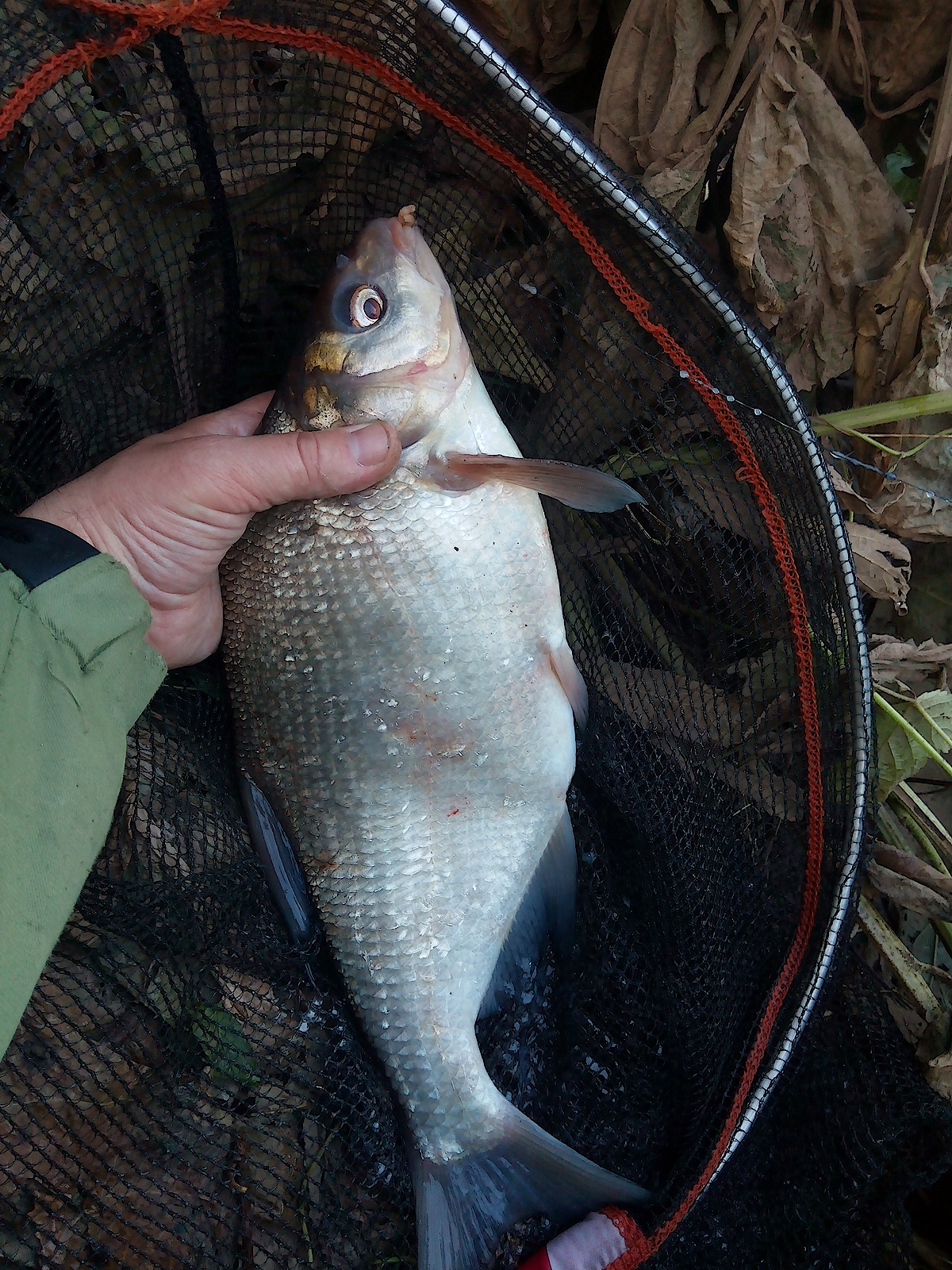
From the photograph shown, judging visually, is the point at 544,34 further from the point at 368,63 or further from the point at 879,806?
the point at 879,806

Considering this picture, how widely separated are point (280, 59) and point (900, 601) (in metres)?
1.41

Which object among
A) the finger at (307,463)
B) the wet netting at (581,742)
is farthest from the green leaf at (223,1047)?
the finger at (307,463)

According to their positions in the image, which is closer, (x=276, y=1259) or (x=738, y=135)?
(x=276, y=1259)

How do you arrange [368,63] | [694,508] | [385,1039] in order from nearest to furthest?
1. [368,63]
2. [385,1039]
3. [694,508]

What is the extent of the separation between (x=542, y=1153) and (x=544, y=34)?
2.02 m

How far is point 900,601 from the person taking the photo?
5.16ft

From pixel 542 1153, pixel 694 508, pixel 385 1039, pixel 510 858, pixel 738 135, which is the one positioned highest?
pixel 738 135

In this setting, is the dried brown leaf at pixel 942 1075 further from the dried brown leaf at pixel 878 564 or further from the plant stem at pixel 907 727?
the dried brown leaf at pixel 878 564

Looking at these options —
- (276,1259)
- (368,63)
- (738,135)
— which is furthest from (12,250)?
(276,1259)

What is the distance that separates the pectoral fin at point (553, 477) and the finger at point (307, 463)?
0.11 m

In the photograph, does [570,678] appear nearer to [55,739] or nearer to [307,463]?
[307,463]

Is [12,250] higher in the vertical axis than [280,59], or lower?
lower

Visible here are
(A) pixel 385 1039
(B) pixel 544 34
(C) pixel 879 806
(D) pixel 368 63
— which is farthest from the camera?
(C) pixel 879 806

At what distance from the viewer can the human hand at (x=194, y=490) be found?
118 cm
